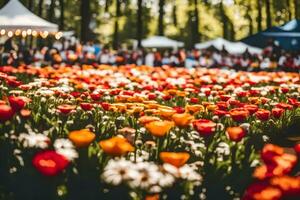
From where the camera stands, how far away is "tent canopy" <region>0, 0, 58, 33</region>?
16250mm

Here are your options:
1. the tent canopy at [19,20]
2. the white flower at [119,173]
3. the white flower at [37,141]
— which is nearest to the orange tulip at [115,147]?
the white flower at [119,173]

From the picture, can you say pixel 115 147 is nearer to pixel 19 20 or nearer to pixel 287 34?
pixel 19 20

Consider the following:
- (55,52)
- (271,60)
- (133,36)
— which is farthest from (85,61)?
(133,36)

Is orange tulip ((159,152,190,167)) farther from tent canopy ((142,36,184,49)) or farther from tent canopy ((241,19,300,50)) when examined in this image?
tent canopy ((142,36,184,49))

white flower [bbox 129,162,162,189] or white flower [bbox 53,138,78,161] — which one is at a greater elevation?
white flower [bbox 53,138,78,161]

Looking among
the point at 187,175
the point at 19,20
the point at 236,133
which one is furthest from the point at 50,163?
the point at 19,20

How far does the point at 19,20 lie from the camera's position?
16.5 metres

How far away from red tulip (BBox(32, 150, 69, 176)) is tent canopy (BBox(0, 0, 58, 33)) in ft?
45.2

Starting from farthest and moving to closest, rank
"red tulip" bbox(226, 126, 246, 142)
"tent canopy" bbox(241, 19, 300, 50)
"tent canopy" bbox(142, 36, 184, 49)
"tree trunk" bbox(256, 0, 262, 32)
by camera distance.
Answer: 1. "tree trunk" bbox(256, 0, 262, 32)
2. "tent canopy" bbox(142, 36, 184, 49)
3. "tent canopy" bbox(241, 19, 300, 50)
4. "red tulip" bbox(226, 126, 246, 142)

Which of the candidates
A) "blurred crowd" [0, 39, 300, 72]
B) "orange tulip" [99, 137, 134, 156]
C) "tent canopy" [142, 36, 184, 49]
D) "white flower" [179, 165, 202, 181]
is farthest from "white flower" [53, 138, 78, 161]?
"tent canopy" [142, 36, 184, 49]

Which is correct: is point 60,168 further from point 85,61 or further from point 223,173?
point 85,61

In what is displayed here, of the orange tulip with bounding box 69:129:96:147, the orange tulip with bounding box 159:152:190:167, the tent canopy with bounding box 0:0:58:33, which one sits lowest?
the orange tulip with bounding box 159:152:190:167

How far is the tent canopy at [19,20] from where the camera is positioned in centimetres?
1625

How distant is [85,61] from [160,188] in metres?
24.2
